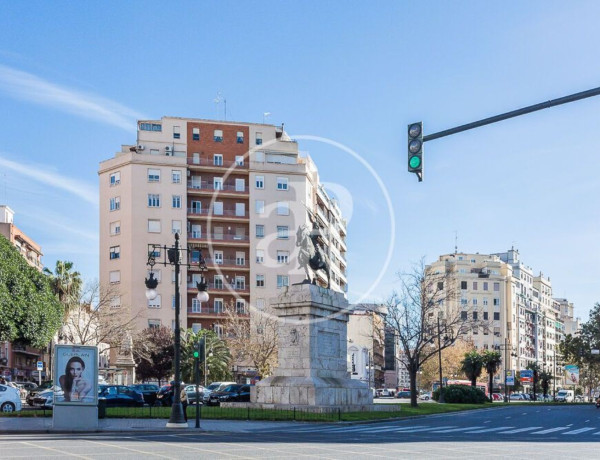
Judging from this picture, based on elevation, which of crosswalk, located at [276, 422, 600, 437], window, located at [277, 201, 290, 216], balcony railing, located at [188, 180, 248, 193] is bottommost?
crosswalk, located at [276, 422, 600, 437]

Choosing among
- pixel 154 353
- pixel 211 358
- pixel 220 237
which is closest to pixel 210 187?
pixel 220 237

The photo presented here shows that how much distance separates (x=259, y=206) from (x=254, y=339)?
1799 cm

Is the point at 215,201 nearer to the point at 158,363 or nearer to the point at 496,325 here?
the point at 158,363

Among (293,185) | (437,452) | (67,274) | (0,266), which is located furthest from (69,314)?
(437,452)

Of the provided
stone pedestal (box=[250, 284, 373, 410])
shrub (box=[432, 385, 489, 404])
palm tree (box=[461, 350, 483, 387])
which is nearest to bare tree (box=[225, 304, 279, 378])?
shrub (box=[432, 385, 489, 404])

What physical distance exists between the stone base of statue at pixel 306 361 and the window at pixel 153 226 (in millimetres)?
53223

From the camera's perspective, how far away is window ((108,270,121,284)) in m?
88.9

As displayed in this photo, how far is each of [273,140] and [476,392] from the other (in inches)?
1583

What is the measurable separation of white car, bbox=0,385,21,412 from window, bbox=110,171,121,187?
184ft

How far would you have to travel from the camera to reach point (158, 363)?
8356cm

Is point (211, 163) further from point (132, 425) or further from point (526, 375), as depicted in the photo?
point (132, 425)

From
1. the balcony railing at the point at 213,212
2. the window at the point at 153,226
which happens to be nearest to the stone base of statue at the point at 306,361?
the window at the point at 153,226

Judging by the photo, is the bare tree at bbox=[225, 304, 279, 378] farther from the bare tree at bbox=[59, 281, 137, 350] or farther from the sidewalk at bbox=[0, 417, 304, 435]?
the sidewalk at bbox=[0, 417, 304, 435]

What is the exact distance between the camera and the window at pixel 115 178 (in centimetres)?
9094
